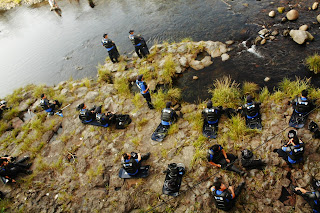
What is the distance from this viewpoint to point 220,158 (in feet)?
21.4

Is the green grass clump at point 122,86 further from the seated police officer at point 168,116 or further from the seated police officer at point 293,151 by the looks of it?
the seated police officer at point 293,151

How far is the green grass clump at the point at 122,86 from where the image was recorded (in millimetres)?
11170

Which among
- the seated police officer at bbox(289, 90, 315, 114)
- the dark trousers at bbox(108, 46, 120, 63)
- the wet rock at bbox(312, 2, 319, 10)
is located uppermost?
the dark trousers at bbox(108, 46, 120, 63)

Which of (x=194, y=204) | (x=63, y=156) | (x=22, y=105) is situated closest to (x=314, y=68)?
(x=194, y=204)

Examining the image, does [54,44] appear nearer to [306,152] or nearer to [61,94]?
[61,94]

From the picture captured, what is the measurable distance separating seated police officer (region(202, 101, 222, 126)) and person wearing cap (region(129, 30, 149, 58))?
6.50 metres

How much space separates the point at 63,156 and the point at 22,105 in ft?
21.1

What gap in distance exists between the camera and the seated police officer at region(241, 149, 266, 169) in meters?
6.13

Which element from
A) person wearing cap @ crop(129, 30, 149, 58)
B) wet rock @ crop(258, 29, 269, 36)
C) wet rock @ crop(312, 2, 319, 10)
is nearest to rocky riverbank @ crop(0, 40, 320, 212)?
person wearing cap @ crop(129, 30, 149, 58)

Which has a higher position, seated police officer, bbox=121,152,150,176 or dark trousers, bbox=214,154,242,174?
seated police officer, bbox=121,152,150,176

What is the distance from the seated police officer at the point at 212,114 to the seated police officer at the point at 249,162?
1791mm

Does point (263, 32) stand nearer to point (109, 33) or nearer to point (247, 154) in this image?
point (247, 154)

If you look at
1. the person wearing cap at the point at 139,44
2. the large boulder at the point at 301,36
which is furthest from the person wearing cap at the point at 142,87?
the large boulder at the point at 301,36

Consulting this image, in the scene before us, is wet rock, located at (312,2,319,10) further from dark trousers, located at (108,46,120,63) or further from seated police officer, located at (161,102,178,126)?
dark trousers, located at (108,46,120,63)
